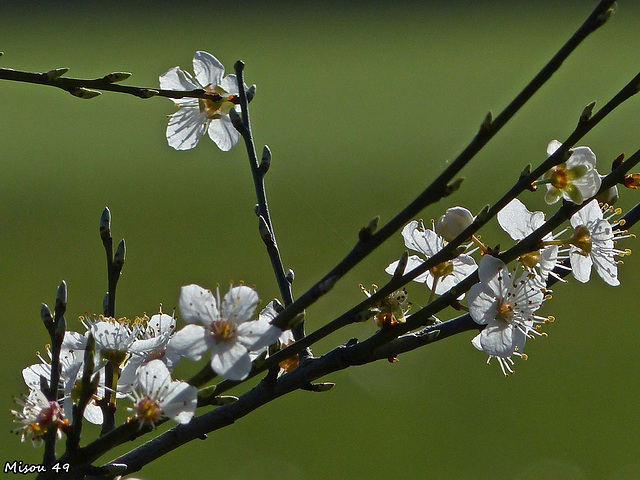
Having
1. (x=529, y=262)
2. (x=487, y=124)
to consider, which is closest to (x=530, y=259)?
Answer: (x=529, y=262)

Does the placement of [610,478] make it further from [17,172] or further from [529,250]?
[17,172]

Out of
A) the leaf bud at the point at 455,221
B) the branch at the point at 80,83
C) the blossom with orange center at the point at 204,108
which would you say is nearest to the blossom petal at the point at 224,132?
the blossom with orange center at the point at 204,108

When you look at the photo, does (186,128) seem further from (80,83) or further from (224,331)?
(224,331)

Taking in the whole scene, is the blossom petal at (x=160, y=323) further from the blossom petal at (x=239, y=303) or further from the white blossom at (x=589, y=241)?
the white blossom at (x=589, y=241)

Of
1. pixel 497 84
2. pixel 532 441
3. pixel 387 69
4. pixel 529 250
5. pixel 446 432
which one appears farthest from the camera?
pixel 387 69

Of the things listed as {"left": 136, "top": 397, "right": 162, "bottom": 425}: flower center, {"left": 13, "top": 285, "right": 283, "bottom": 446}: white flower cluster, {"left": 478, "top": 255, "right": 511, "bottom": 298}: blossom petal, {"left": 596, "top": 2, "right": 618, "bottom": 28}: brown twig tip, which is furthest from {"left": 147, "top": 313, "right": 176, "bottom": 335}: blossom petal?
{"left": 596, "top": 2, "right": 618, "bottom": 28}: brown twig tip

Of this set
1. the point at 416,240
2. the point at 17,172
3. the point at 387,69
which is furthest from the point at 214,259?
the point at 387,69
